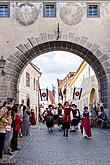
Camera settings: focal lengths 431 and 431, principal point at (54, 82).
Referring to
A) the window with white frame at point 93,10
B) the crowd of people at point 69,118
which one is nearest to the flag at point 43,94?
the crowd of people at point 69,118

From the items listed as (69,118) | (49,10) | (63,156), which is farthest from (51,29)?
(63,156)

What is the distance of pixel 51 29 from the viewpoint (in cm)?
2598

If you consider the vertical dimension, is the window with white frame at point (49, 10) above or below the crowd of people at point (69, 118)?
above

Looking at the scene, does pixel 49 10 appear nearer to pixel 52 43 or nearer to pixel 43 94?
pixel 52 43

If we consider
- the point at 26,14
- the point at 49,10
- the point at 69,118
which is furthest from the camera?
the point at 49,10

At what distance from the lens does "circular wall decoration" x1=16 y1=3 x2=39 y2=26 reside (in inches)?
1017

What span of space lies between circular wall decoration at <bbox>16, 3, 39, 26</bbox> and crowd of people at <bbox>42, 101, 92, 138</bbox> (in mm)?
5356

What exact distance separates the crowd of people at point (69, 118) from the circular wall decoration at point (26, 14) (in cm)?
536

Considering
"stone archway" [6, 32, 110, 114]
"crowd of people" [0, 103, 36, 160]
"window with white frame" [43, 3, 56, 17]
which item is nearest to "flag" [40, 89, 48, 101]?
"stone archway" [6, 32, 110, 114]

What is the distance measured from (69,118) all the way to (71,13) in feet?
25.1

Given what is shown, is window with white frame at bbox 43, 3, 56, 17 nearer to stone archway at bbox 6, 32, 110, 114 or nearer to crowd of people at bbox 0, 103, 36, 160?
stone archway at bbox 6, 32, 110, 114

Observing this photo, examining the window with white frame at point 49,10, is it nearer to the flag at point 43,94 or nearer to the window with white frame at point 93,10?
the window with white frame at point 93,10

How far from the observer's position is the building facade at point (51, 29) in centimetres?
2581

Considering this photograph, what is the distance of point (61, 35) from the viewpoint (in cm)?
2583
